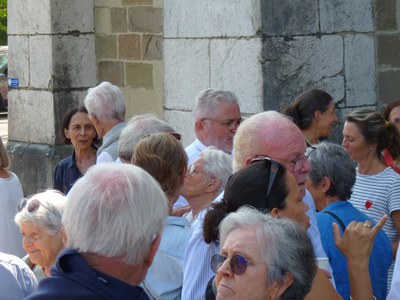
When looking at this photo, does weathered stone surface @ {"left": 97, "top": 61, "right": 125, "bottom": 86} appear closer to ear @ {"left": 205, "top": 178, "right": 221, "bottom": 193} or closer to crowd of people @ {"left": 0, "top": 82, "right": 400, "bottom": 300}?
crowd of people @ {"left": 0, "top": 82, "right": 400, "bottom": 300}

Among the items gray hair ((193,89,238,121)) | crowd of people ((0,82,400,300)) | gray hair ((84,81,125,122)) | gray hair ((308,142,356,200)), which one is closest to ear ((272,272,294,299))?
crowd of people ((0,82,400,300))

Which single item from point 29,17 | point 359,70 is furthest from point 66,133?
point 29,17

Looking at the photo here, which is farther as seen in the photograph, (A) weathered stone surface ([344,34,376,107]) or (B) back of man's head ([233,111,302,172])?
(A) weathered stone surface ([344,34,376,107])

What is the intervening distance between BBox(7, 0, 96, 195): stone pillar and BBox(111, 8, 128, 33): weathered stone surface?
0.24 m

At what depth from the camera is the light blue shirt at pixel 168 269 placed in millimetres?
4160

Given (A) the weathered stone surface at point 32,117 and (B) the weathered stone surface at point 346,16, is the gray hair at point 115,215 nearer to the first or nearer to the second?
(B) the weathered stone surface at point 346,16

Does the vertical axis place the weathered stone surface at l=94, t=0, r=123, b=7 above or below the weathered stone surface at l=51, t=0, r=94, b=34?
above

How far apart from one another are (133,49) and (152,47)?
12.3 inches

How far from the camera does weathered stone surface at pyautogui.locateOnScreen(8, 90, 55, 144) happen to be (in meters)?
10.5

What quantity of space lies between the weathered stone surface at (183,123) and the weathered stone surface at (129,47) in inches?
87.0

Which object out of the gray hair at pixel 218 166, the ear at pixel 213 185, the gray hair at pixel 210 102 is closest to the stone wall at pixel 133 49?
the gray hair at pixel 210 102

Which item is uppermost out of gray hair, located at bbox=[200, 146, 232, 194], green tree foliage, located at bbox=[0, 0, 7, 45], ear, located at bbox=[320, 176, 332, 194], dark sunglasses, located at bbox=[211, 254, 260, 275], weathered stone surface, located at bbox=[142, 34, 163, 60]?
green tree foliage, located at bbox=[0, 0, 7, 45]

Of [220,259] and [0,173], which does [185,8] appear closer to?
[0,173]

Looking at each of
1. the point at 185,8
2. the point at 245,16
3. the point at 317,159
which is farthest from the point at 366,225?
the point at 185,8
